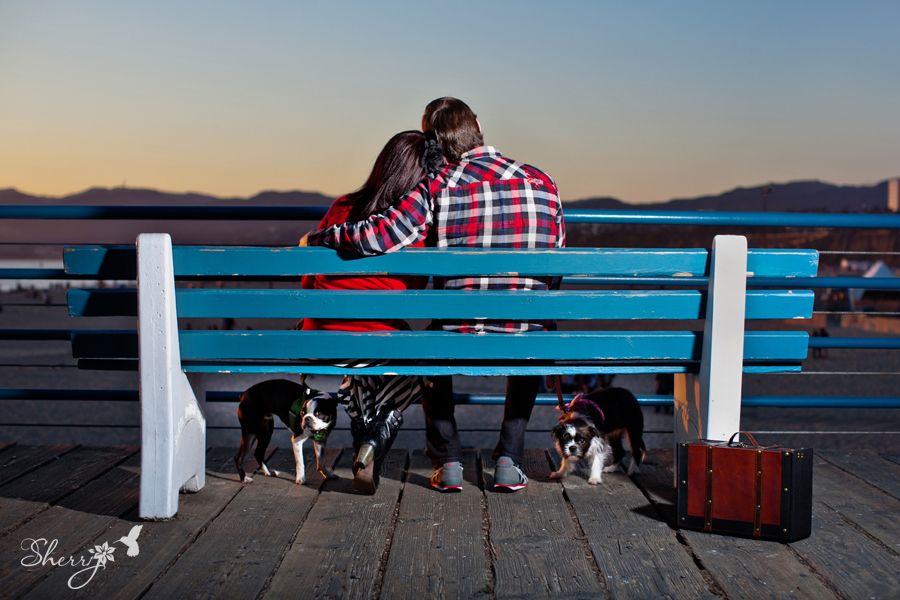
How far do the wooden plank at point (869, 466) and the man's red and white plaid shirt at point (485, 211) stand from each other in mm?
1590

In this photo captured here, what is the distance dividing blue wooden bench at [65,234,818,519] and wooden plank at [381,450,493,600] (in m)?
0.50

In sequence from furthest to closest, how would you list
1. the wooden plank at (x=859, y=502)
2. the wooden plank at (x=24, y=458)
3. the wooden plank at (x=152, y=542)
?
the wooden plank at (x=24, y=458) < the wooden plank at (x=859, y=502) < the wooden plank at (x=152, y=542)

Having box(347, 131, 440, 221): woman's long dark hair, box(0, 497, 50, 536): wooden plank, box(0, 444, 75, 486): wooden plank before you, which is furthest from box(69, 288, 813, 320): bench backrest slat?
box(0, 444, 75, 486): wooden plank

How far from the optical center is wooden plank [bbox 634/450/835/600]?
2.70m

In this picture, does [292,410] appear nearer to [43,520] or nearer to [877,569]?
[43,520]

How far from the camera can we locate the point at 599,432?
401 cm

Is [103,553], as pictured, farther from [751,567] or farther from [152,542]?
[751,567]

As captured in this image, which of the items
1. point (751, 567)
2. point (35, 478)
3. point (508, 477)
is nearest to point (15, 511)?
point (35, 478)

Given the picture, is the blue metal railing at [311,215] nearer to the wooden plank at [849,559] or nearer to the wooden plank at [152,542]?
the wooden plank at [152,542]

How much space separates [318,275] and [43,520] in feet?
4.17

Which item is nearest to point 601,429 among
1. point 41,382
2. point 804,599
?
point 804,599

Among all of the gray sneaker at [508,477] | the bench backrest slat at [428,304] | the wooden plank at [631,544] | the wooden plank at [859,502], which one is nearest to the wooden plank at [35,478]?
the bench backrest slat at [428,304]

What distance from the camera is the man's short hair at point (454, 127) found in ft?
12.1

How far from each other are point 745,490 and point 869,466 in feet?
4.79
